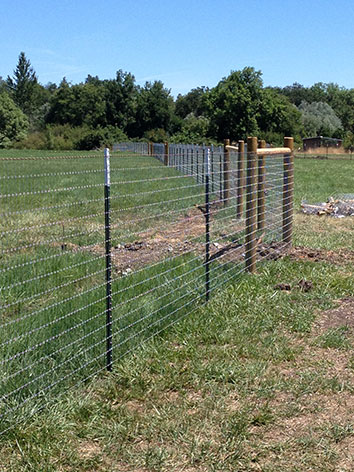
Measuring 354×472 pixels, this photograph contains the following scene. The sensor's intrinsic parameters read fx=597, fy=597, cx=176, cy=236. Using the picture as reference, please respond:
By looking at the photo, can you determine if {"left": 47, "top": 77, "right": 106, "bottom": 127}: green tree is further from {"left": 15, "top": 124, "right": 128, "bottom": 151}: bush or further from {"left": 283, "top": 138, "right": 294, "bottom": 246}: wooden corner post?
{"left": 283, "top": 138, "right": 294, "bottom": 246}: wooden corner post

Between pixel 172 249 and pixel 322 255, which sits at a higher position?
pixel 172 249

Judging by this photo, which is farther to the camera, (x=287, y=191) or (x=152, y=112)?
(x=152, y=112)

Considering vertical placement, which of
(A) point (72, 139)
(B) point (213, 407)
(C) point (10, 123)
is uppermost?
(C) point (10, 123)

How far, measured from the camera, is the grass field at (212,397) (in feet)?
11.2

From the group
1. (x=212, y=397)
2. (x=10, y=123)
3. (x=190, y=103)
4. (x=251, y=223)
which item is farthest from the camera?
(x=190, y=103)

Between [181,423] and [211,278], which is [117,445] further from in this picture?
[211,278]

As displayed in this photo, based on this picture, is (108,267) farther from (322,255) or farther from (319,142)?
(319,142)

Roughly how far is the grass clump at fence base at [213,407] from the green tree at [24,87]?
110036mm

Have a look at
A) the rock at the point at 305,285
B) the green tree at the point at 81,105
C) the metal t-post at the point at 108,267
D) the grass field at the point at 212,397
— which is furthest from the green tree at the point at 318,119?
the metal t-post at the point at 108,267

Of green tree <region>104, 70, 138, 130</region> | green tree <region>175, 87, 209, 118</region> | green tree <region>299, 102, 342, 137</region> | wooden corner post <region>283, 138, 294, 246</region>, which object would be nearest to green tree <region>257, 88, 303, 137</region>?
green tree <region>299, 102, 342, 137</region>

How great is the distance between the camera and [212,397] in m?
4.15

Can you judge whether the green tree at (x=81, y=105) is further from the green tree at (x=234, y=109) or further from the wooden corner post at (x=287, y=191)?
the wooden corner post at (x=287, y=191)

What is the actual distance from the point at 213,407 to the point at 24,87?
4578 inches

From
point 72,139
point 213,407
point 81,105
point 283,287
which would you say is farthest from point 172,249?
point 81,105
